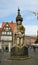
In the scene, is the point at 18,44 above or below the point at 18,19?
below

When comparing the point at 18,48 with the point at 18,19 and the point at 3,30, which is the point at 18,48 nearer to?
the point at 18,19

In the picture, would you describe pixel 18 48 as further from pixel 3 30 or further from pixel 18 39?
pixel 3 30

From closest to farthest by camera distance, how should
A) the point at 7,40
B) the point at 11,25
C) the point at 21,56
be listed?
the point at 21,56 → the point at 7,40 → the point at 11,25

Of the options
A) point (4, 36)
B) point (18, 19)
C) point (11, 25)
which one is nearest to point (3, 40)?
point (4, 36)

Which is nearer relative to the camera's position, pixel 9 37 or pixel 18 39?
pixel 18 39

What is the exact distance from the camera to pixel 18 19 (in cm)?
6022

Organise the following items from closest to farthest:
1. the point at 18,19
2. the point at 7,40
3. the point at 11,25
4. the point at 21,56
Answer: the point at 21,56 < the point at 18,19 < the point at 7,40 < the point at 11,25

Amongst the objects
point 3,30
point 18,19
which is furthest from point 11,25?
point 18,19

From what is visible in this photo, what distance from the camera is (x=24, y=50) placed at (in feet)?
185

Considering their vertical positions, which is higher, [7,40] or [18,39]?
[18,39]

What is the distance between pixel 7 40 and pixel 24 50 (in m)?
71.7

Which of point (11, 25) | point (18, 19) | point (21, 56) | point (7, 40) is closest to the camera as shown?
point (21, 56)

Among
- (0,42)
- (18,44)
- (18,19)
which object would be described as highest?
(18,19)

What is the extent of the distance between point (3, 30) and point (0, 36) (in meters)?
4.36
